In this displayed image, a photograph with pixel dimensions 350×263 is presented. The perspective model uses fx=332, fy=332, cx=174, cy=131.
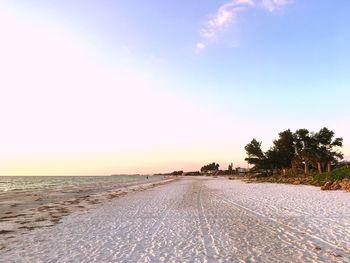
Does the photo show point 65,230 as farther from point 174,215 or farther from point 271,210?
point 271,210

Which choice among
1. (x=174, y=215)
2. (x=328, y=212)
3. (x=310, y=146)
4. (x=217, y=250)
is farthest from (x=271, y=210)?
(x=310, y=146)

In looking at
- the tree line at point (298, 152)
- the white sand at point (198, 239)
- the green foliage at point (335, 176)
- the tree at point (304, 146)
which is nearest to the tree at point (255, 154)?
the tree line at point (298, 152)

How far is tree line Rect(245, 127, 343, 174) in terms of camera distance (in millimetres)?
62219

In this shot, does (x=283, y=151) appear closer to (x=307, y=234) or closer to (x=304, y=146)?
(x=304, y=146)

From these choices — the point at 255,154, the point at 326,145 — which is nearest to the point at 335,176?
the point at 326,145

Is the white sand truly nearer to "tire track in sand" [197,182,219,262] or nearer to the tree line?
"tire track in sand" [197,182,219,262]

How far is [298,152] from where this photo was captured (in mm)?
73062

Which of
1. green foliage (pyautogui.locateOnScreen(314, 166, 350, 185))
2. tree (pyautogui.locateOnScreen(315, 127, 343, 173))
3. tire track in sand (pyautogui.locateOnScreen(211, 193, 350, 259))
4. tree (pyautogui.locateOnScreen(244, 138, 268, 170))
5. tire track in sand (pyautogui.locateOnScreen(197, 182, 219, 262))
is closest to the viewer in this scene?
tire track in sand (pyautogui.locateOnScreen(211, 193, 350, 259))

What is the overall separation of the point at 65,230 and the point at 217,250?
7.68 metres

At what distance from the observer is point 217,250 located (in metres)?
9.93

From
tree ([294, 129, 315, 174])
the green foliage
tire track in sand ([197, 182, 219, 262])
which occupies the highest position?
tree ([294, 129, 315, 174])

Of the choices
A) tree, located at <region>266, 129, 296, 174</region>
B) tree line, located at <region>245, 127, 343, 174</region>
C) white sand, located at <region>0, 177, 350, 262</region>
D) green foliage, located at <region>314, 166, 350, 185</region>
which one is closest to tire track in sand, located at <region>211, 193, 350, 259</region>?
white sand, located at <region>0, 177, 350, 262</region>

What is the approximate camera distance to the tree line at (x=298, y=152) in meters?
62.2

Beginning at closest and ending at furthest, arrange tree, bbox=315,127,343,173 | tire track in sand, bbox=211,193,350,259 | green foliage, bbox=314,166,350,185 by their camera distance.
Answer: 1. tire track in sand, bbox=211,193,350,259
2. green foliage, bbox=314,166,350,185
3. tree, bbox=315,127,343,173
